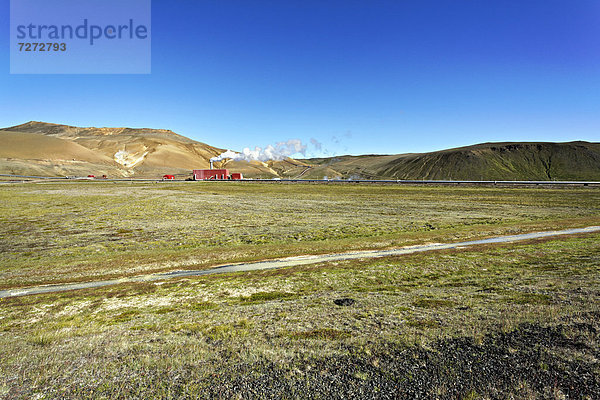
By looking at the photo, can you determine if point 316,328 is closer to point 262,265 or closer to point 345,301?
point 345,301

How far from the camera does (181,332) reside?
36.5ft

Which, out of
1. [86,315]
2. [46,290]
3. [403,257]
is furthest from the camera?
[403,257]

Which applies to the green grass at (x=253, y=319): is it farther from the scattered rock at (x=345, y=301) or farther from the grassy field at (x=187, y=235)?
the grassy field at (x=187, y=235)

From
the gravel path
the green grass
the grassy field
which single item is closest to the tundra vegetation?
the green grass

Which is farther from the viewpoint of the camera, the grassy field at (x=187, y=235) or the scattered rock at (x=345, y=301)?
the grassy field at (x=187, y=235)

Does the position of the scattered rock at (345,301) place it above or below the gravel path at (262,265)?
above

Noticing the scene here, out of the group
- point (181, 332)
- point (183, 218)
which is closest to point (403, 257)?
point (181, 332)

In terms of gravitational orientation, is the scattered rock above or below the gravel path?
above

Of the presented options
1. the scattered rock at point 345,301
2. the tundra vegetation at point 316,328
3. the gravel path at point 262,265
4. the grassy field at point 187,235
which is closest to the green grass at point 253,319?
the tundra vegetation at point 316,328

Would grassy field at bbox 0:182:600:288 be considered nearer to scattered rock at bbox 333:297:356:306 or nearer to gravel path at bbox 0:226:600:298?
gravel path at bbox 0:226:600:298

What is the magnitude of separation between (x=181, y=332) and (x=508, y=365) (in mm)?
10018

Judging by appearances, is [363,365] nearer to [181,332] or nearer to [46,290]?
[181,332]

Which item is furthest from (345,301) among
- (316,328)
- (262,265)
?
(262,265)

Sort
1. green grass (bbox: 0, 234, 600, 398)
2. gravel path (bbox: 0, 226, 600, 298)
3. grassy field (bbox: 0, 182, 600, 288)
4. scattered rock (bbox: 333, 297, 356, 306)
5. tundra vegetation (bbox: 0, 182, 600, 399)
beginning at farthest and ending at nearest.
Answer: grassy field (bbox: 0, 182, 600, 288)
gravel path (bbox: 0, 226, 600, 298)
scattered rock (bbox: 333, 297, 356, 306)
green grass (bbox: 0, 234, 600, 398)
tundra vegetation (bbox: 0, 182, 600, 399)
